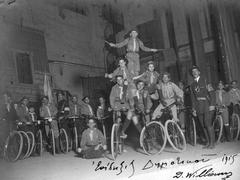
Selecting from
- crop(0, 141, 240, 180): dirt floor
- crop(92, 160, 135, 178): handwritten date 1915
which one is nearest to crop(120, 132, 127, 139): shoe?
crop(0, 141, 240, 180): dirt floor

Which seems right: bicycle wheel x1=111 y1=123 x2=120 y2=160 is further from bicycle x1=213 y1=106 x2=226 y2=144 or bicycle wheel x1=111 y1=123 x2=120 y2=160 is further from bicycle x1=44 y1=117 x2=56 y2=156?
bicycle x1=213 y1=106 x2=226 y2=144

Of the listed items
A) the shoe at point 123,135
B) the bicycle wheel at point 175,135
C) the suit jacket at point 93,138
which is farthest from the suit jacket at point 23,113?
the bicycle wheel at point 175,135

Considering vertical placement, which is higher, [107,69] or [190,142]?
[107,69]

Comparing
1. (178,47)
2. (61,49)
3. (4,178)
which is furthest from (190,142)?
(4,178)

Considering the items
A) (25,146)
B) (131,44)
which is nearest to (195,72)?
(131,44)

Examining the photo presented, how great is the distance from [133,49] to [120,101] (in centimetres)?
62

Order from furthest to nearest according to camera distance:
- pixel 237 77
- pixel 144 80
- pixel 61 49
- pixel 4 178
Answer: pixel 237 77, pixel 144 80, pixel 61 49, pixel 4 178

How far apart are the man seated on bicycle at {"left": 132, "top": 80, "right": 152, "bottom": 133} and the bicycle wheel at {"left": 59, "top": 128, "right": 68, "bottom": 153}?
80 centimetres

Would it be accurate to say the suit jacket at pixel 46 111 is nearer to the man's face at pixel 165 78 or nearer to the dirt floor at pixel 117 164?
the dirt floor at pixel 117 164

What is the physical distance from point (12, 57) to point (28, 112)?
0.61m

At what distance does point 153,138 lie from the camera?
445 centimetres

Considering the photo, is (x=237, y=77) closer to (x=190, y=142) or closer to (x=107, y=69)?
(x=190, y=142)

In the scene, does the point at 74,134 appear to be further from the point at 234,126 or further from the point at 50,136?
the point at 234,126

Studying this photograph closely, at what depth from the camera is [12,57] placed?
4125 mm
